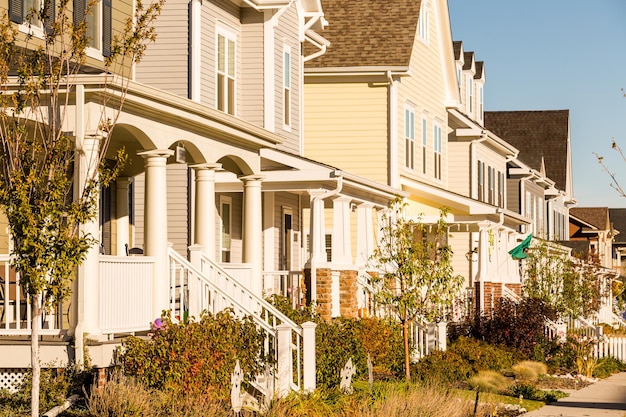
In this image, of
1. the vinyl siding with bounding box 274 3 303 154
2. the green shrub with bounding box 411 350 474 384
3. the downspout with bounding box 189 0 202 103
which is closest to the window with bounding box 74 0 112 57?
the downspout with bounding box 189 0 202 103

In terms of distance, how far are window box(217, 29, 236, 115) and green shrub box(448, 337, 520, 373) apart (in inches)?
272

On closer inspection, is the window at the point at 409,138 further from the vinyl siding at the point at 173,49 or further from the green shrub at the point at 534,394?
the green shrub at the point at 534,394

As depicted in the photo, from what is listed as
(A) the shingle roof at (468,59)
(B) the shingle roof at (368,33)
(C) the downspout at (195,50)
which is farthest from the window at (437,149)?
(C) the downspout at (195,50)

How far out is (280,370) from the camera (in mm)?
16344

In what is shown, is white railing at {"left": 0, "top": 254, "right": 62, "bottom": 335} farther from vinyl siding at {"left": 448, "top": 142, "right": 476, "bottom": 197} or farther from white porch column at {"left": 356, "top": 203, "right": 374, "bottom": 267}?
vinyl siding at {"left": 448, "top": 142, "right": 476, "bottom": 197}

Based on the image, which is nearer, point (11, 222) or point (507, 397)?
point (11, 222)

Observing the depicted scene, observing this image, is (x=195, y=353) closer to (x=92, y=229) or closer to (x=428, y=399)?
(x=92, y=229)

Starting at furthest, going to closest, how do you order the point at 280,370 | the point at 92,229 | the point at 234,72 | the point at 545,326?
the point at 545,326, the point at 234,72, the point at 280,370, the point at 92,229

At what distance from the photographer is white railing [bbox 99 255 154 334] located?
47.5 ft

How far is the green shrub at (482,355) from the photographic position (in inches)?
899

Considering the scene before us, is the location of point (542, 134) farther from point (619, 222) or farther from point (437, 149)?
point (619, 222)

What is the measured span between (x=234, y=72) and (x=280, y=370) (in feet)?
32.1

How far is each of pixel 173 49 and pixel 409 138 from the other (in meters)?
11.8

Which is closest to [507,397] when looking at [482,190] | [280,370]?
[280,370]
